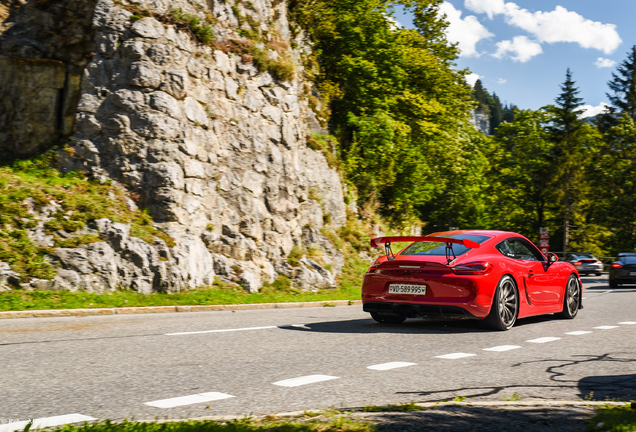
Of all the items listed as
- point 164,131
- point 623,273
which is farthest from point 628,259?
point 164,131

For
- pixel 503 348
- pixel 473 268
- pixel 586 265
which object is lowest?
pixel 503 348

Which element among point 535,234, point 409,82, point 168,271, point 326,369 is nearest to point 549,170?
point 535,234

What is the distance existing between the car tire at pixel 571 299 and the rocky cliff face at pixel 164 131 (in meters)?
9.30

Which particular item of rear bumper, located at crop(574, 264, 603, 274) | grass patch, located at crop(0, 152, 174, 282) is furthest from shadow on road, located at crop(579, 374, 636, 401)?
rear bumper, located at crop(574, 264, 603, 274)

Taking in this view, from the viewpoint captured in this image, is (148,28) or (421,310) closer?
(421,310)

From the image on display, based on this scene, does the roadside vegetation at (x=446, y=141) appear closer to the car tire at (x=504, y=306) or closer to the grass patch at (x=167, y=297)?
the grass patch at (x=167, y=297)

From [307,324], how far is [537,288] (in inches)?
149

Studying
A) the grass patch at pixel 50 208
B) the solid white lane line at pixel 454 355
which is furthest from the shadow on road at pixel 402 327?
the grass patch at pixel 50 208

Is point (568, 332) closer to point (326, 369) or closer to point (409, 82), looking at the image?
point (326, 369)

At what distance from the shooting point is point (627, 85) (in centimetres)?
6469

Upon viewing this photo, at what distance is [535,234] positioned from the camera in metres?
62.1

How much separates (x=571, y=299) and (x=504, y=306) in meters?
2.94

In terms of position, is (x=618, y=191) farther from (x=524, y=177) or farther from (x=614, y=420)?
(x=614, y=420)

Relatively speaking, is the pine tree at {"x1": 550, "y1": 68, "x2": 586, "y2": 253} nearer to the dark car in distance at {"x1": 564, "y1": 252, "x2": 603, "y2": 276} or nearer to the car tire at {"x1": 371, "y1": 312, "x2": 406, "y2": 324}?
the dark car in distance at {"x1": 564, "y1": 252, "x2": 603, "y2": 276}
